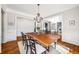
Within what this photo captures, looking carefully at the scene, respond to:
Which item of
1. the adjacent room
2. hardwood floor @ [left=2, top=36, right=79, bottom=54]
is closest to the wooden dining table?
the adjacent room

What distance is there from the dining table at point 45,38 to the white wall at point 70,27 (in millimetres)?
170

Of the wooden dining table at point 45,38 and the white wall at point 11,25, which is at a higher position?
the white wall at point 11,25

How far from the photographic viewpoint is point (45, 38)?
1.80 m

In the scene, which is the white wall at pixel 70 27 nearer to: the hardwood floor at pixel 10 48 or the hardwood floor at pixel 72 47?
the hardwood floor at pixel 72 47

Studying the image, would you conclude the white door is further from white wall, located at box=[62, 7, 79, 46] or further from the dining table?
white wall, located at box=[62, 7, 79, 46]

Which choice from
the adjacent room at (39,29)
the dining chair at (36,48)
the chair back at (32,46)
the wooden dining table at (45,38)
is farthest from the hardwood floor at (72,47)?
the chair back at (32,46)

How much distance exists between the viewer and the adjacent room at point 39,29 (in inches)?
68.0

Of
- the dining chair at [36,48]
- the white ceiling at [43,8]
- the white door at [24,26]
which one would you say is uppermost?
the white ceiling at [43,8]

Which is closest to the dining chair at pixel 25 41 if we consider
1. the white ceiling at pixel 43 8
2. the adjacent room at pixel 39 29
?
the adjacent room at pixel 39 29

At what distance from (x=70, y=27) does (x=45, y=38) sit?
517 mm

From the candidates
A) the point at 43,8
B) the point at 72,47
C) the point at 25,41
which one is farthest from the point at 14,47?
the point at 72,47
